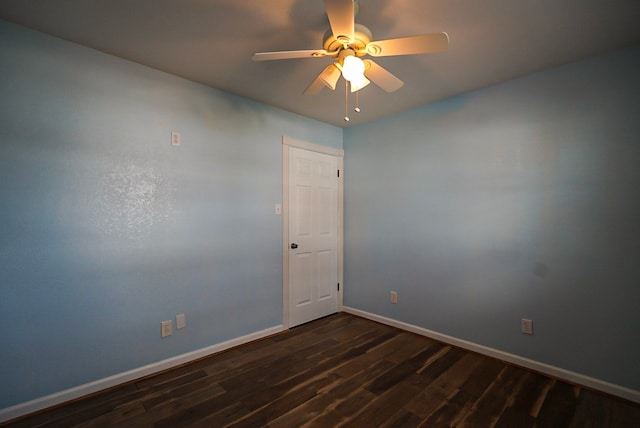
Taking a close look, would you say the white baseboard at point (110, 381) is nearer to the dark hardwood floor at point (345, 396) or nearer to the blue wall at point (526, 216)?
the dark hardwood floor at point (345, 396)

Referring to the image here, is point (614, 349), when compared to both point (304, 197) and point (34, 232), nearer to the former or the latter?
point (304, 197)

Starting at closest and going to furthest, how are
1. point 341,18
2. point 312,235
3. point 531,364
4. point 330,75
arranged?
point 341,18 → point 330,75 → point 531,364 → point 312,235

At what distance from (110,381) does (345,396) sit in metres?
1.73

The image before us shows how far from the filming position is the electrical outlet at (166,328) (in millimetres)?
2379

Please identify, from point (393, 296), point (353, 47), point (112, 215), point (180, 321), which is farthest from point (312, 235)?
point (353, 47)

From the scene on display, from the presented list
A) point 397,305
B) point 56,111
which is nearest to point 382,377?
point 397,305

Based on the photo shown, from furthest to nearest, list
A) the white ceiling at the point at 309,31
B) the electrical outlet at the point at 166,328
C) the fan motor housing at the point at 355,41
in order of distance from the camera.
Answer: the electrical outlet at the point at 166,328 → the white ceiling at the point at 309,31 → the fan motor housing at the point at 355,41

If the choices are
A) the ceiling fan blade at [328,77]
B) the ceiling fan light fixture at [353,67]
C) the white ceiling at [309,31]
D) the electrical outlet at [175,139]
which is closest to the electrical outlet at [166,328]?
the electrical outlet at [175,139]

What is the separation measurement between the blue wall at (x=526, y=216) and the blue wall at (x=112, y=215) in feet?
5.56

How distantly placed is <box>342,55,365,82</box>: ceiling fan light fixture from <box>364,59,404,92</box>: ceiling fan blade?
0.46 ft

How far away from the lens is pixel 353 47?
1591mm

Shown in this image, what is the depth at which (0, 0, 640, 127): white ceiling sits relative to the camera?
Answer: 1649 millimetres

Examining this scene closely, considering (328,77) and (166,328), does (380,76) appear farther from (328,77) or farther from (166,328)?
(166,328)

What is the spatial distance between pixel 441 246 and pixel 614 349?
1.40 meters
